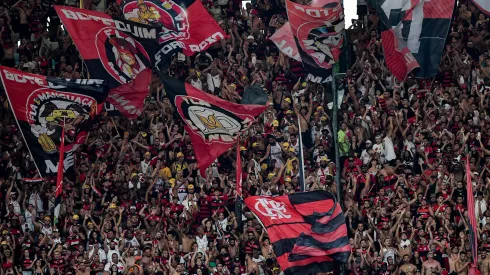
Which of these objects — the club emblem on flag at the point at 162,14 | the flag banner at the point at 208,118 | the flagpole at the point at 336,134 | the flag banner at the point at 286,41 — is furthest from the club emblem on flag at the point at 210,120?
the flag banner at the point at 286,41

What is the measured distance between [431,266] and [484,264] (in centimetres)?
115

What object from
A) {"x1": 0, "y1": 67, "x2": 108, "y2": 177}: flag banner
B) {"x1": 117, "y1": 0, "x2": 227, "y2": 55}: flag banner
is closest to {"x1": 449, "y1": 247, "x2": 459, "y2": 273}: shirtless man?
{"x1": 117, "y1": 0, "x2": 227, "y2": 55}: flag banner

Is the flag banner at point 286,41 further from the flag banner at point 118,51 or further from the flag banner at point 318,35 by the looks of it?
the flag banner at point 118,51

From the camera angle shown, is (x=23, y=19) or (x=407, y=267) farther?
(x=23, y=19)

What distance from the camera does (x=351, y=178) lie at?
37.9 metres

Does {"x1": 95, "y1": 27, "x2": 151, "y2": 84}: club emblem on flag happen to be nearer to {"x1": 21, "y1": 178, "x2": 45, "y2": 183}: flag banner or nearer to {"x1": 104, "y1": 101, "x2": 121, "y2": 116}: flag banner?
{"x1": 104, "y1": 101, "x2": 121, "y2": 116}: flag banner

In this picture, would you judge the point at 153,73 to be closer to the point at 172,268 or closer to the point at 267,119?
the point at 267,119

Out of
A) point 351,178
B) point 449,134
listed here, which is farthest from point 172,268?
point 449,134

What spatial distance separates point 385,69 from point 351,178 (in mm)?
4638

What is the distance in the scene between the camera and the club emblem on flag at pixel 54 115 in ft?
124

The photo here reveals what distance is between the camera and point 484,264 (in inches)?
1403

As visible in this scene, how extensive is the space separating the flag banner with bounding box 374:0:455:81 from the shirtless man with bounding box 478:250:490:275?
20.9 ft

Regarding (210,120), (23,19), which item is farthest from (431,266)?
(23,19)

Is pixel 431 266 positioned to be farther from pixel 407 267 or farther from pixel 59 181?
pixel 59 181
